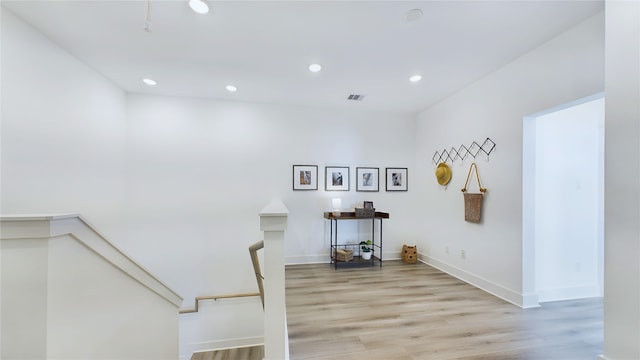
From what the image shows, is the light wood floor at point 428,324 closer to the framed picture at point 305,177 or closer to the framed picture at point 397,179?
the framed picture at point 305,177

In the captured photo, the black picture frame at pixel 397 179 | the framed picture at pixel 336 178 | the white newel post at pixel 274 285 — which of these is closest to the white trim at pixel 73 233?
the white newel post at pixel 274 285

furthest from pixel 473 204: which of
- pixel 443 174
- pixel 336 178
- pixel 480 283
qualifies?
pixel 336 178

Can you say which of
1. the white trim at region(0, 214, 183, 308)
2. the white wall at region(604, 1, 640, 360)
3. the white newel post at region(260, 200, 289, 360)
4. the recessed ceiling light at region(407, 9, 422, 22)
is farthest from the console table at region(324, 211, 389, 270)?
the recessed ceiling light at region(407, 9, 422, 22)

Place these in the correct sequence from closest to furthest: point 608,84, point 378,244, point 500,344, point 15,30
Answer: point 608,84
point 500,344
point 15,30
point 378,244

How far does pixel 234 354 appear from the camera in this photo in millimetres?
3340

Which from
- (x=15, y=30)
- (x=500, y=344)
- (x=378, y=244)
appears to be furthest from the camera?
(x=378, y=244)

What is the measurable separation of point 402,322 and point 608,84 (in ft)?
7.60

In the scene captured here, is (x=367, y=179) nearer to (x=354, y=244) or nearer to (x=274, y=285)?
(x=354, y=244)

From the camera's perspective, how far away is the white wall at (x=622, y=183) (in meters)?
1.42

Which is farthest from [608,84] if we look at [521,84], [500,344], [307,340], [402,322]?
[307,340]

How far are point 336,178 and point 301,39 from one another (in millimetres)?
2397

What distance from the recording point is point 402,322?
2207 mm

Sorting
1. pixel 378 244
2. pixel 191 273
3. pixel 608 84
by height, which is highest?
pixel 608 84

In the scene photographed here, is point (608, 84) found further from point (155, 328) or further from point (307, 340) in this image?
point (155, 328)
